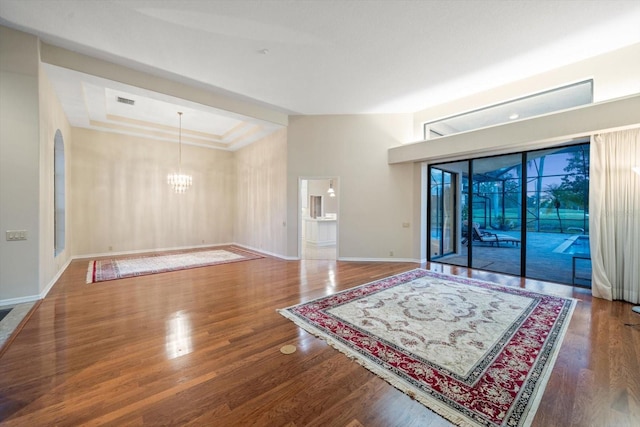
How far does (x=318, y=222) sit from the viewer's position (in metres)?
8.98

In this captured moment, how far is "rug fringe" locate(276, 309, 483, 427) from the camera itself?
1.68m

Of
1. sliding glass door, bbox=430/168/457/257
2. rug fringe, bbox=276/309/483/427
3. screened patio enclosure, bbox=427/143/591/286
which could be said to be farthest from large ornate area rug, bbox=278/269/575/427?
sliding glass door, bbox=430/168/457/257

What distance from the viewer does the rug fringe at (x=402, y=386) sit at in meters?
1.68

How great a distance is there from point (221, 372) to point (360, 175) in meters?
5.41

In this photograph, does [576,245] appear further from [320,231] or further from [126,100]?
[126,100]

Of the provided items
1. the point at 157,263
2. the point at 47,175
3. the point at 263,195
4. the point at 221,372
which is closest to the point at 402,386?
the point at 221,372

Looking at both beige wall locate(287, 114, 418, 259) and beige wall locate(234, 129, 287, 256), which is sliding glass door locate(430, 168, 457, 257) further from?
beige wall locate(234, 129, 287, 256)

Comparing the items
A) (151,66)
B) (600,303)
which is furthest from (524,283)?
(151,66)

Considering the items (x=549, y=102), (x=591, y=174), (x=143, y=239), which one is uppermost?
(x=549, y=102)

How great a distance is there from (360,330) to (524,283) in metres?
3.65

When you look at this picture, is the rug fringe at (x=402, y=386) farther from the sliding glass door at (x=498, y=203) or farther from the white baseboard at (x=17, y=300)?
the sliding glass door at (x=498, y=203)

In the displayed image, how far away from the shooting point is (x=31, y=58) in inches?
141

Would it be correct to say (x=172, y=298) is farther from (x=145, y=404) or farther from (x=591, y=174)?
Result: (x=591, y=174)

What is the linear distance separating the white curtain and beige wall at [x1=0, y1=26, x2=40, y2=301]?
8.24m
